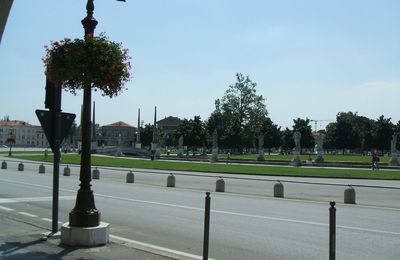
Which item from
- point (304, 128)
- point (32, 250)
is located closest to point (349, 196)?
point (32, 250)

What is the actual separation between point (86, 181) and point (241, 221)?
5.62 metres

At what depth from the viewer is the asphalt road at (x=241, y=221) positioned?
9177 mm

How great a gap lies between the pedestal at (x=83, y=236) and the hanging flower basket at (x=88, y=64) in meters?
2.33

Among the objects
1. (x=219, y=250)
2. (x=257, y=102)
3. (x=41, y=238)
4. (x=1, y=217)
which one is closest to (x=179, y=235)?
(x=219, y=250)

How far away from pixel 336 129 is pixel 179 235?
362 feet

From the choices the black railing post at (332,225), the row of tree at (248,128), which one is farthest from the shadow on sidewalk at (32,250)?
the row of tree at (248,128)

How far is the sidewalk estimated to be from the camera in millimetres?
7582

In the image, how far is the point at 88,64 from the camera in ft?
25.7

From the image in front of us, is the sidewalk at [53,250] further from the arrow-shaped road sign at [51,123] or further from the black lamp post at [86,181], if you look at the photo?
the arrow-shaped road sign at [51,123]

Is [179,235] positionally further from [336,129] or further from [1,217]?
[336,129]

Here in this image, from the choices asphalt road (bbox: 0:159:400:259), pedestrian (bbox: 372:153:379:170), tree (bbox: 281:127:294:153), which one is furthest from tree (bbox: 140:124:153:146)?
asphalt road (bbox: 0:159:400:259)

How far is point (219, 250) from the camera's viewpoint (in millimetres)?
9016

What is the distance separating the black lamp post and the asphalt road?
1690mm

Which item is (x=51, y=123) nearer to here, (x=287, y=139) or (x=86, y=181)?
(x=86, y=181)
